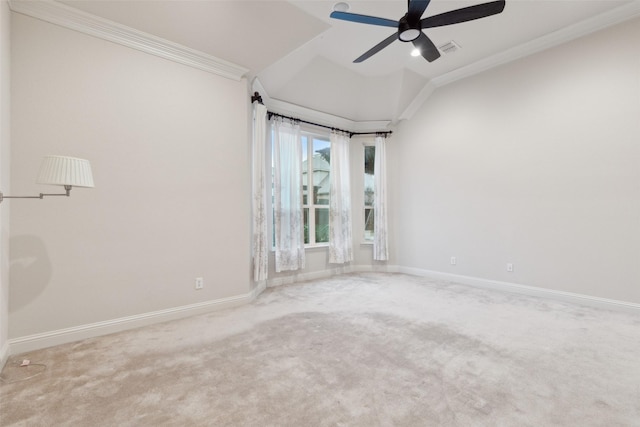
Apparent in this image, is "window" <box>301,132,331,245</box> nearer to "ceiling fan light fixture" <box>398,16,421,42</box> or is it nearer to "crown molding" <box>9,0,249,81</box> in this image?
"crown molding" <box>9,0,249,81</box>

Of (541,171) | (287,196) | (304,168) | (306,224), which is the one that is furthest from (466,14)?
(306,224)

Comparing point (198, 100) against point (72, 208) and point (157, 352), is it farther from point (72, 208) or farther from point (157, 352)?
point (157, 352)

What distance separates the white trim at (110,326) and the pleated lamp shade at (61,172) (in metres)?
1.45

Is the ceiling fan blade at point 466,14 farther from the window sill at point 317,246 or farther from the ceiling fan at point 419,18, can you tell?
the window sill at point 317,246

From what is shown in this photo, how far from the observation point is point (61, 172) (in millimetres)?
1949

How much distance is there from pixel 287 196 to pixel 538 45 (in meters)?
4.11

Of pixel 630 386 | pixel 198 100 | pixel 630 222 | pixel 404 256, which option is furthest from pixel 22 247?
pixel 630 222

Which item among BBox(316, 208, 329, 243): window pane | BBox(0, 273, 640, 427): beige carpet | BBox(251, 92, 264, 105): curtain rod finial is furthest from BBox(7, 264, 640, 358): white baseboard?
BBox(251, 92, 264, 105): curtain rod finial

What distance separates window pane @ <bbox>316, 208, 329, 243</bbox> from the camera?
5402 mm

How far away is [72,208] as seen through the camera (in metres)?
2.59

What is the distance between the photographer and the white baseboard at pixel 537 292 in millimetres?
3287

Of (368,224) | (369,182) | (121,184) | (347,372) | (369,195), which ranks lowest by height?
(347,372)

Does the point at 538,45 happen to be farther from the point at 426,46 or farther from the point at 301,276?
the point at 301,276

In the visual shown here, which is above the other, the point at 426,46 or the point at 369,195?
the point at 426,46
